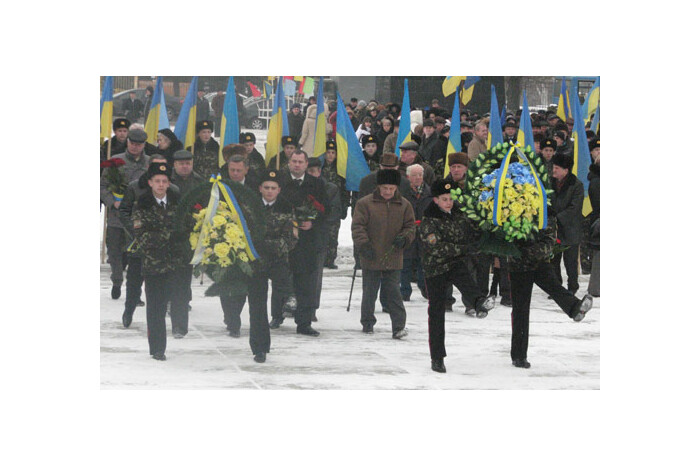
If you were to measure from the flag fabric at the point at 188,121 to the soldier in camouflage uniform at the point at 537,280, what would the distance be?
4.95 metres

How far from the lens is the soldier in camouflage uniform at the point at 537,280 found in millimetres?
9680

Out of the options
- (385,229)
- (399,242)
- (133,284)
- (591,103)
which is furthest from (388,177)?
(591,103)

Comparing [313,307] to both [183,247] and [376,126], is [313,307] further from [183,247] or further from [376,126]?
[376,126]

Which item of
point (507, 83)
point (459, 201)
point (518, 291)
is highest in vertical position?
point (507, 83)

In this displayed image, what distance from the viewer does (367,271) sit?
1109 cm

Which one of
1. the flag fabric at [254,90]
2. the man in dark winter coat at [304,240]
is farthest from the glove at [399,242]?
the flag fabric at [254,90]

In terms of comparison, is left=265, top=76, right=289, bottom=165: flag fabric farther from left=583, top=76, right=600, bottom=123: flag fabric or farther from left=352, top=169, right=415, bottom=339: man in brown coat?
left=583, top=76, right=600, bottom=123: flag fabric

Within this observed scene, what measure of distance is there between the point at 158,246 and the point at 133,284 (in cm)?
143

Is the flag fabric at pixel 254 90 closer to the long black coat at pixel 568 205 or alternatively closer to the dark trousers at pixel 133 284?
the long black coat at pixel 568 205

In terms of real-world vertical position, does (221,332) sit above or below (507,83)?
below

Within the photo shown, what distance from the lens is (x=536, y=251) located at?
9.68m

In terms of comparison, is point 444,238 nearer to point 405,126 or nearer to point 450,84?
point 405,126

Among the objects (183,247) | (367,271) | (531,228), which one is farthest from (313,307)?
(531,228)

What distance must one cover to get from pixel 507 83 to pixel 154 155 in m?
8.77
